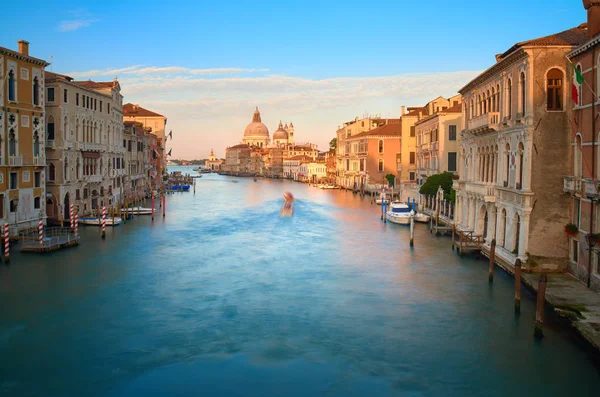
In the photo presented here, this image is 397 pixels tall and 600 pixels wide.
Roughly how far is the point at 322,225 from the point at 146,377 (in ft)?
74.2

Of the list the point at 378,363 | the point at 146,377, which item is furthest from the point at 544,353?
the point at 146,377

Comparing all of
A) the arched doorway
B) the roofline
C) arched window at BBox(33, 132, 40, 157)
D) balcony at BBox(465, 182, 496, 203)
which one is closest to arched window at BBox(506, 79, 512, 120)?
balcony at BBox(465, 182, 496, 203)

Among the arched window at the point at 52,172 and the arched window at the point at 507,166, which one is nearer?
the arched window at the point at 507,166

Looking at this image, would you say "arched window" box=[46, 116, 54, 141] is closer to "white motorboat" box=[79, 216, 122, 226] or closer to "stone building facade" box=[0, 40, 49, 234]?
"stone building facade" box=[0, 40, 49, 234]

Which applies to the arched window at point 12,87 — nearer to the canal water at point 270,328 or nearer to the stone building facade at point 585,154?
the canal water at point 270,328

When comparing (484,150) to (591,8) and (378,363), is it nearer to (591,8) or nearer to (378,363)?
(591,8)

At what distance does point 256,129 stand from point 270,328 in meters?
154

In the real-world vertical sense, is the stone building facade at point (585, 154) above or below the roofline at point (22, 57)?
below

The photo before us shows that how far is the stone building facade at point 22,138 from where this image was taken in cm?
Answer: 2102

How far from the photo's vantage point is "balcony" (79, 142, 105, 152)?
28.4 meters

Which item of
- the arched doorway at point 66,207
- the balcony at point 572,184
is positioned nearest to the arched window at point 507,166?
the balcony at point 572,184

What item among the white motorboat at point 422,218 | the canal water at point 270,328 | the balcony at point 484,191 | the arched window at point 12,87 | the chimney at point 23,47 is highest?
the chimney at point 23,47

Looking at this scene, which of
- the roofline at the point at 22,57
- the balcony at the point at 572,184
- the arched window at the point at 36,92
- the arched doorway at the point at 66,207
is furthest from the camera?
the arched doorway at the point at 66,207

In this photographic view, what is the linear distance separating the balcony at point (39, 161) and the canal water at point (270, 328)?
13.6ft
